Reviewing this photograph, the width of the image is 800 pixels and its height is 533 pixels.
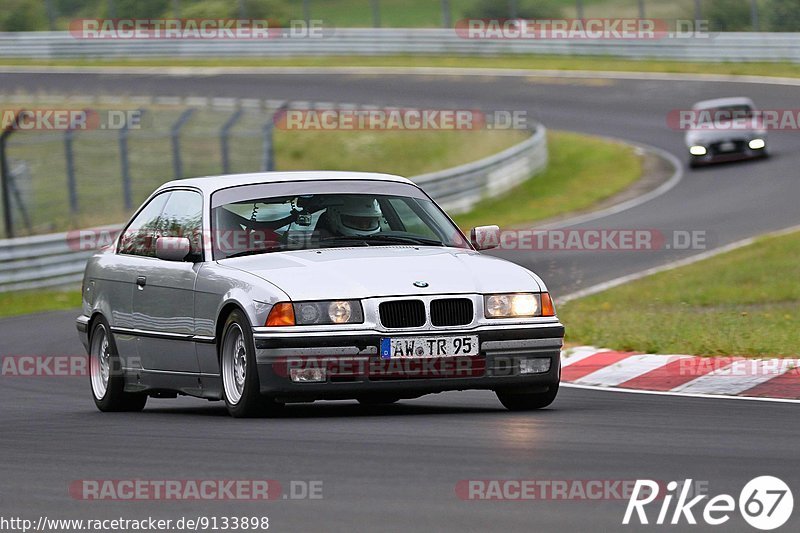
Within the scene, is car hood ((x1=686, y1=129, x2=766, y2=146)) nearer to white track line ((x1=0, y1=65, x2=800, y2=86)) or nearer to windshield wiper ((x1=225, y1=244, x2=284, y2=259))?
white track line ((x1=0, y1=65, x2=800, y2=86))

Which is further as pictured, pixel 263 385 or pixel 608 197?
pixel 608 197

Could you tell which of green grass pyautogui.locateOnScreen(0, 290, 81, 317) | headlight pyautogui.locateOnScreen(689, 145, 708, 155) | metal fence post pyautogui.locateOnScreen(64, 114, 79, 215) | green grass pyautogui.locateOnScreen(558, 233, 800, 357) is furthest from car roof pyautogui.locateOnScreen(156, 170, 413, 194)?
headlight pyautogui.locateOnScreen(689, 145, 708, 155)

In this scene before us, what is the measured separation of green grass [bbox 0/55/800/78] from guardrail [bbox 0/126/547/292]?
37.6 ft

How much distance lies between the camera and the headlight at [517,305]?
27.8 ft

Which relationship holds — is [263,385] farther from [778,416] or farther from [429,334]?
[778,416]

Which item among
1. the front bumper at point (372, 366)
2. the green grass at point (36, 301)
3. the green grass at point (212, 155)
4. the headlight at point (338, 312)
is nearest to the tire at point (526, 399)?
the front bumper at point (372, 366)

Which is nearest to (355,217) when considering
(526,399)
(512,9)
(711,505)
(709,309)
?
(526,399)

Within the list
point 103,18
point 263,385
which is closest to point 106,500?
point 263,385

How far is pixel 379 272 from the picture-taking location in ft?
27.8

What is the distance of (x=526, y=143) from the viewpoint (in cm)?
3203

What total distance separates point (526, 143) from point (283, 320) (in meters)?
24.2

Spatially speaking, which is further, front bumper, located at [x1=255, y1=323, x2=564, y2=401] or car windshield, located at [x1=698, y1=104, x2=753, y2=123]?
car windshield, located at [x1=698, y1=104, x2=753, y2=123]

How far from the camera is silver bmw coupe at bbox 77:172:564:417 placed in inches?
324

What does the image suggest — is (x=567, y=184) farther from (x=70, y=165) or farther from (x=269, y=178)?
(x=269, y=178)
